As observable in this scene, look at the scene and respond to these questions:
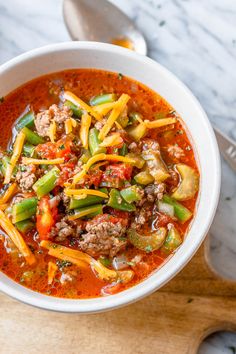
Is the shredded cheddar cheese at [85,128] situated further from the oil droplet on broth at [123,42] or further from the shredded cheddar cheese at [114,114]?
the oil droplet on broth at [123,42]

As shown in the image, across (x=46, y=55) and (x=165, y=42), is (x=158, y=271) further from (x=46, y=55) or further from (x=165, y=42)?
(x=165, y=42)

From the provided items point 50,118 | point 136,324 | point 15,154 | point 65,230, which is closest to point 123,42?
point 50,118

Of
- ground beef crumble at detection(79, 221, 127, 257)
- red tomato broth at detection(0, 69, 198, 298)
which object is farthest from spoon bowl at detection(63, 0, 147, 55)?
ground beef crumble at detection(79, 221, 127, 257)

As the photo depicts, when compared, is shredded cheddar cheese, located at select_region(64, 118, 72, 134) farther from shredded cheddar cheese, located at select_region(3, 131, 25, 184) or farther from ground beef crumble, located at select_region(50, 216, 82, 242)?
ground beef crumble, located at select_region(50, 216, 82, 242)

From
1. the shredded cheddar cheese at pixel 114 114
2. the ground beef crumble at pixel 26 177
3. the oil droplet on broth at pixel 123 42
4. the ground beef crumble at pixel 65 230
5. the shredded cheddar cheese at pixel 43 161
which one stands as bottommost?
the ground beef crumble at pixel 65 230

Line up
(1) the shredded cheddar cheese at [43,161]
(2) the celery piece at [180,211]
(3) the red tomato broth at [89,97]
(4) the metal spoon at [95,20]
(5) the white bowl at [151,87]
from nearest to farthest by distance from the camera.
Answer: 1. (5) the white bowl at [151,87]
2. (1) the shredded cheddar cheese at [43,161]
3. (2) the celery piece at [180,211]
4. (3) the red tomato broth at [89,97]
5. (4) the metal spoon at [95,20]

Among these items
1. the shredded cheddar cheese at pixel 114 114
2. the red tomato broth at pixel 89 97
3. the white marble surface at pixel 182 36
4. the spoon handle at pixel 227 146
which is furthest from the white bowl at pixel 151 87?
the white marble surface at pixel 182 36

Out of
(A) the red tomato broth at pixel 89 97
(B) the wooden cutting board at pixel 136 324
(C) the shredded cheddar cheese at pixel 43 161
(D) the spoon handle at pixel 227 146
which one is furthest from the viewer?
(D) the spoon handle at pixel 227 146
